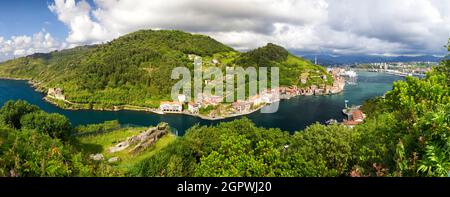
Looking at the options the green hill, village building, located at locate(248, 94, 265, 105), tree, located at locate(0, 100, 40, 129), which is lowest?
village building, located at locate(248, 94, 265, 105)

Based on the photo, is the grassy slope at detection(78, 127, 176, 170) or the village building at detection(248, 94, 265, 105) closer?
the grassy slope at detection(78, 127, 176, 170)

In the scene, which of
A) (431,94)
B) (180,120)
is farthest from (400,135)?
(180,120)

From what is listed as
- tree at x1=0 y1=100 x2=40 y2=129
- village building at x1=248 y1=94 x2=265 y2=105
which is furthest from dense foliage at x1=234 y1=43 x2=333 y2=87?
tree at x1=0 y1=100 x2=40 y2=129

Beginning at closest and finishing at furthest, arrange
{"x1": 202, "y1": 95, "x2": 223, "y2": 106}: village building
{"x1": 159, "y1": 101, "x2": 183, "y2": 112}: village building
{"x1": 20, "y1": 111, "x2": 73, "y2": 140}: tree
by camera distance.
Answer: {"x1": 20, "y1": 111, "x2": 73, "y2": 140}: tree < {"x1": 202, "y1": 95, "x2": 223, "y2": 106}: village building < {"x1": 159, "y1": 101, "x2": 183, "y2": 112}: village building

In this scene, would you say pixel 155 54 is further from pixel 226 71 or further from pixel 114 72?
pixel 226 71

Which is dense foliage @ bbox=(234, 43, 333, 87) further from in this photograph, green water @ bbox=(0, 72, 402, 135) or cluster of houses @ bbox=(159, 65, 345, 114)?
green water @ bbox=(0, 72, 402, 135)

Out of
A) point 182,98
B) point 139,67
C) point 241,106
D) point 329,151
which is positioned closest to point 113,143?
point 329,151
